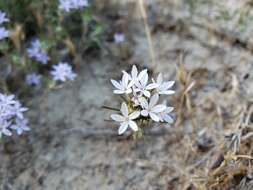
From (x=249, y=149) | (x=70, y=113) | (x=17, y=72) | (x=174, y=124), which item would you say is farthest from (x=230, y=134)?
(x=17, y=72)

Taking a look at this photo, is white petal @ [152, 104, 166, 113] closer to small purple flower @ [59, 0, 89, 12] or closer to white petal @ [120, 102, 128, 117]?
white petal @ [120, 102, 128, 117]

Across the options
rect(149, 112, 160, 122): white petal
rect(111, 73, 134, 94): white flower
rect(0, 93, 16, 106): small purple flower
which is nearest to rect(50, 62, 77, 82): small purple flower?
rect(0, 93, 16, 106): small purple flower

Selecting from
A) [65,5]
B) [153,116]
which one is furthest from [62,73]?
[153,116]

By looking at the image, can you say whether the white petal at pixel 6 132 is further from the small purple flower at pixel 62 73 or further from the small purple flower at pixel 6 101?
the small purple flower at pixel 62 73

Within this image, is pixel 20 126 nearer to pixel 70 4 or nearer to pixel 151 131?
pixel 151 131

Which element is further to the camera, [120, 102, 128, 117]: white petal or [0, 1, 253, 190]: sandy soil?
[0, 1, 253, 190]: sandy soil

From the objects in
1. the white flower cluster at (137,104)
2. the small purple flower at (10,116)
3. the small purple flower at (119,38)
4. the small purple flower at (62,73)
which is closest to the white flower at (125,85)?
the white flower cluster at (137,104)
